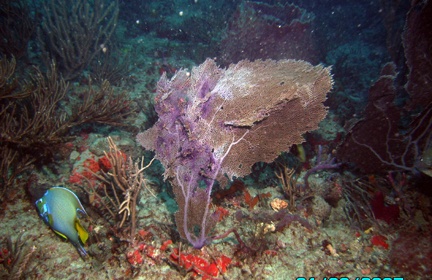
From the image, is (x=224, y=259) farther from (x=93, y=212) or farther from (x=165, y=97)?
(x=165, y=97)

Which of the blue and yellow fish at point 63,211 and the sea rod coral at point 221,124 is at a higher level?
the sea rod coral at point 221,124

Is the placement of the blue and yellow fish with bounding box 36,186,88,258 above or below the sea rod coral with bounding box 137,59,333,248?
below

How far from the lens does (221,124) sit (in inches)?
120

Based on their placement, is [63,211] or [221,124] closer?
[63,211]

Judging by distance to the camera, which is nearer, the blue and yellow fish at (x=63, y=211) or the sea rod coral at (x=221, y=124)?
the blue and yellow fish at (x=63, y=211)

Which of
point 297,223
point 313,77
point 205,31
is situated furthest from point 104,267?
point 205,31

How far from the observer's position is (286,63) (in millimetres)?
3707

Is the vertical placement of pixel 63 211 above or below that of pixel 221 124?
below

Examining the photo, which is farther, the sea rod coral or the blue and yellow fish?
the sea rod coral

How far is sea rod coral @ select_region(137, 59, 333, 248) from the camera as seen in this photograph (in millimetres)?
2854

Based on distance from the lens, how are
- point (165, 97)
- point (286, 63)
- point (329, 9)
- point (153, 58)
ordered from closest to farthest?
point (165, 97) → point (286, 63) → point (153, 58) → point (329, 9)

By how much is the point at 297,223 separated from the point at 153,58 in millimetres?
7719

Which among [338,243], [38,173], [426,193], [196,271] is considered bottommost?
[38,173]

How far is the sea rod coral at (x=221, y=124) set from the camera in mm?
2854
